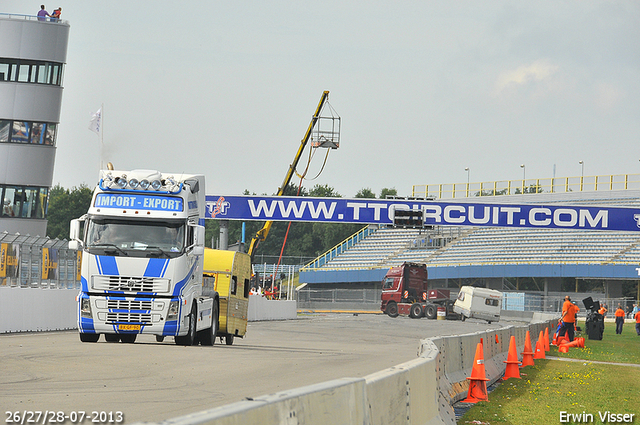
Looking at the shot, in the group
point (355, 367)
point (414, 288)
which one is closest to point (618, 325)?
point (414, 288)

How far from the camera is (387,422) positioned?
648cm

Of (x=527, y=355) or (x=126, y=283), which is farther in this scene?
(x=527, y=355)

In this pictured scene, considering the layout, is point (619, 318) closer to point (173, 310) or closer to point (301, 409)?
point (173, 310)

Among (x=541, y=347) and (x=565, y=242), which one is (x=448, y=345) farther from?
(x=565, y=242)

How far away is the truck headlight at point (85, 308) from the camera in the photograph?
56.6 feet

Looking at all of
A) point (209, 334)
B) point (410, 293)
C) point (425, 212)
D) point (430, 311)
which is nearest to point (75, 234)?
point (209, 334)

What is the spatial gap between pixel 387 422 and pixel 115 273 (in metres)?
11.6

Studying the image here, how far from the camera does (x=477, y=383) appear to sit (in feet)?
40.3

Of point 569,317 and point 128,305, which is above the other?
point 569,317

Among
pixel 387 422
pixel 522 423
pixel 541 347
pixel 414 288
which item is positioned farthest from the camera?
pixel 414 288

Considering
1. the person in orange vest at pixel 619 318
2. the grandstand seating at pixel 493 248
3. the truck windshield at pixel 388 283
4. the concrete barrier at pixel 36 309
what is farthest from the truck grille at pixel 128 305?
the grandstand seating at pixel 493 248

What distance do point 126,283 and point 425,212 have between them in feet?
91.6

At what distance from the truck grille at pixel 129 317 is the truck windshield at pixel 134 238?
48.9 inches

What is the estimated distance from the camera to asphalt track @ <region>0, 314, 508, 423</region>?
928 cm
